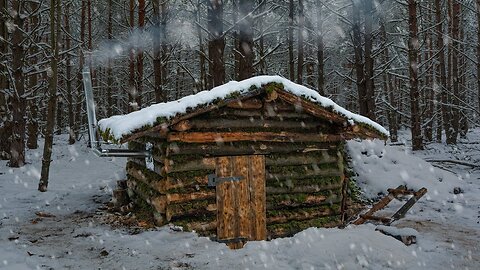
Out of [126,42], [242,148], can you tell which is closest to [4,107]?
[126,42]

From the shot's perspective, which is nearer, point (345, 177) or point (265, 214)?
point (265, 214)

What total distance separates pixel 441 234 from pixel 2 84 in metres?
16.7

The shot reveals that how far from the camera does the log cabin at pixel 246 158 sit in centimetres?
842

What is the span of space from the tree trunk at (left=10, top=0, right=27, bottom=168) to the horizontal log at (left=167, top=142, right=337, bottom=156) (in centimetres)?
990

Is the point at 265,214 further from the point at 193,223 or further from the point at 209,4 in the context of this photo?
the point at 209,4

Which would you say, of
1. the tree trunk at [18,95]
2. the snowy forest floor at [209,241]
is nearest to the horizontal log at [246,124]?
the snowy forest floor at [209,241]

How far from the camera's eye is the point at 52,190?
43.1 feet

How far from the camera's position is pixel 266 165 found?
9.55 metres

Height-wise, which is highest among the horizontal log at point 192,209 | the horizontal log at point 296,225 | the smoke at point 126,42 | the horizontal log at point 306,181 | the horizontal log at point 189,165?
the smoke at point 126,42

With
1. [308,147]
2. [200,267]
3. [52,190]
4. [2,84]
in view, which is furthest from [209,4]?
[200,267]

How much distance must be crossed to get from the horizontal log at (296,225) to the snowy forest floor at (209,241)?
Answer: 3.79 ft

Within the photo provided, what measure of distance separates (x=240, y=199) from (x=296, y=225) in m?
1.62

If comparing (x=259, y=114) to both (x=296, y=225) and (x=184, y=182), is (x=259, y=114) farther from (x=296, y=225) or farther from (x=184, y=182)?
(x=296, y=225)

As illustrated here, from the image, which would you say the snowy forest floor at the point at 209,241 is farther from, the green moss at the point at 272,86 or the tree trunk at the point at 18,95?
the green moss at the point at 272,86
